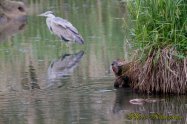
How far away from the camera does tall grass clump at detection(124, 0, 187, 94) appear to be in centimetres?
969

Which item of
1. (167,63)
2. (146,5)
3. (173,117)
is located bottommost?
(173,117)

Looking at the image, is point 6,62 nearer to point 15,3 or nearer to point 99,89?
point 99,89

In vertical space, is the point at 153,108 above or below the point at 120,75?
below

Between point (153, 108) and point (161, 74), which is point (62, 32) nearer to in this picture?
point (161, 74)

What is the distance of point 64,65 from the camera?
1309cm

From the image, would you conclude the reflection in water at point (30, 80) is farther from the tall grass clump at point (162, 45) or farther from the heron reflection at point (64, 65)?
the tall grass clump at point (162, 45)

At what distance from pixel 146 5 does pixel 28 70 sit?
10.8 ft

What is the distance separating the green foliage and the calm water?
797 mm

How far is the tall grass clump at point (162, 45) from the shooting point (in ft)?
31.8

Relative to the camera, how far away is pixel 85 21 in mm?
20109

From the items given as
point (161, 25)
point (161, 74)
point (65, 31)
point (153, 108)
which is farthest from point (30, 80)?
point (65, 31)

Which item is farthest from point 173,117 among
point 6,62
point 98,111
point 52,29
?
point 52,29

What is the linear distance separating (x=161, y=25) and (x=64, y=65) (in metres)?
3.75

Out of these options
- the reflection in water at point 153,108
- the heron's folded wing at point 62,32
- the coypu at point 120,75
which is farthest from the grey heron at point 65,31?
the reflection in water at point 153,108
